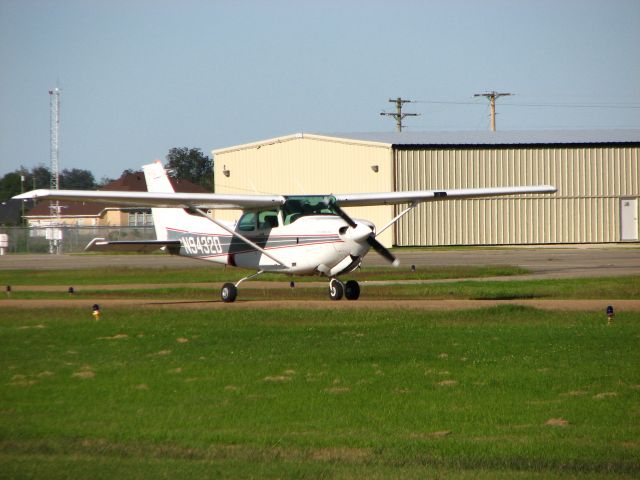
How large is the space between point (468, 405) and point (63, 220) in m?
101

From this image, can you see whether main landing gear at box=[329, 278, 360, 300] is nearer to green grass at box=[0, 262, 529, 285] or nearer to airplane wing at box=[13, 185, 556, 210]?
airplane wing at box=[13, 185, 556, 210]

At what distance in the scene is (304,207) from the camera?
25000mm

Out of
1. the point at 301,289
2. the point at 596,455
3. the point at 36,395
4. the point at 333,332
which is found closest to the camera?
the point at 596,455

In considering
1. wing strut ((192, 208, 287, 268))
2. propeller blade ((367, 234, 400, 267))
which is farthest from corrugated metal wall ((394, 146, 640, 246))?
propeller blade ((367, 234, 400, 267))

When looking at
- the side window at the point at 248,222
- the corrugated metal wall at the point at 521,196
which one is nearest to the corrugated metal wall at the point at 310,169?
the corrugated metal wall at the point at 521,196

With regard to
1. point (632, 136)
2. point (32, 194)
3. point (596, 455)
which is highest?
point (632, 136)

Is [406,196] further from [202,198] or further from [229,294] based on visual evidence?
[202,198]

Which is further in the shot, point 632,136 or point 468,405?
point 632,136

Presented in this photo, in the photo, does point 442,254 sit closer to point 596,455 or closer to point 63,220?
point 596,455

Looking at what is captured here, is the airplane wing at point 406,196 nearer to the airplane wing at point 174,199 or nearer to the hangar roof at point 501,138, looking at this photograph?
the airplane wing at point 174,199

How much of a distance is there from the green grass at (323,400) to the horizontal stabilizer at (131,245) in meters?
7.88

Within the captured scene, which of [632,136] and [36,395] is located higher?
[632,136]

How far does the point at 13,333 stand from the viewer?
17688mm

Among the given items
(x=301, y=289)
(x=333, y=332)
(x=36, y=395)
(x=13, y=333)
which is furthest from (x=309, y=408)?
(x=301, y=289)
